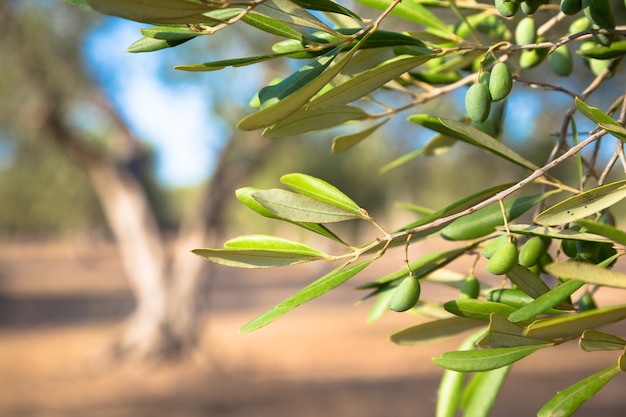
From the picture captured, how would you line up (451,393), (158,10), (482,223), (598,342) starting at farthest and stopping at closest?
(451,393), (482,223), (598,342), (158,10)

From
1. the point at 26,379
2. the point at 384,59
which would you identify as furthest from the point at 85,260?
the point at 384,59

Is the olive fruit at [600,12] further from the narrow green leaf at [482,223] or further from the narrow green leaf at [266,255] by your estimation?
the narrow green leaf at [266,255]

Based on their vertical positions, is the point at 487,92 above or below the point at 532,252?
above

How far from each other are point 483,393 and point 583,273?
38 centimetres

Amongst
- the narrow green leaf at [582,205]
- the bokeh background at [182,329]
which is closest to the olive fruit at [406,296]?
the narrow green leaf at [582,205]

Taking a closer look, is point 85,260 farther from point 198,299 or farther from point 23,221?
point 198,299

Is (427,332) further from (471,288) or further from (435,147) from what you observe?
(435,147)

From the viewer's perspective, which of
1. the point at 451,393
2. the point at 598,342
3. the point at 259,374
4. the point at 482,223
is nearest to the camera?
the point at 598,342

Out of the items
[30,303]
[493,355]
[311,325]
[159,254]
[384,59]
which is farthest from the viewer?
[30,303]

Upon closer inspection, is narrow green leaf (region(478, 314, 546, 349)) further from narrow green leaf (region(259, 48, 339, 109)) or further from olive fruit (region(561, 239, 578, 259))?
narrow green leaf (region(259, 48, 339, 109))

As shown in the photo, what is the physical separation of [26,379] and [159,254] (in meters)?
1.87

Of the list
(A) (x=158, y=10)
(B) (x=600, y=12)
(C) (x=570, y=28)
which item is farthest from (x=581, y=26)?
(A) (x=158, y=10)

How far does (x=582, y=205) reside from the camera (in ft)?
1.83

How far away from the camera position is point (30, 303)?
1458 centimetres
